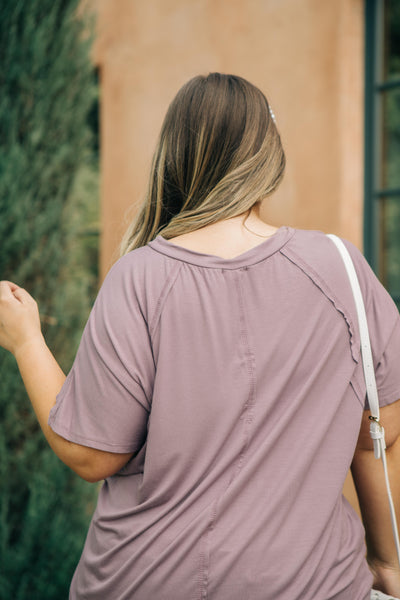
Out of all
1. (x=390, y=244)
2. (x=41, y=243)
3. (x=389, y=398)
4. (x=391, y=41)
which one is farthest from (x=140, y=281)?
(x=391, y=41)

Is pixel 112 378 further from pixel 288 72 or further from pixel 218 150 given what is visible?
pixel 288 72

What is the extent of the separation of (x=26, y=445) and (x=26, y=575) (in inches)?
26.3

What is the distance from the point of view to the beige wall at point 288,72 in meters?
3.62

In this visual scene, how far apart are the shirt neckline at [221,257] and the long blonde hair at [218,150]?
0.07 m

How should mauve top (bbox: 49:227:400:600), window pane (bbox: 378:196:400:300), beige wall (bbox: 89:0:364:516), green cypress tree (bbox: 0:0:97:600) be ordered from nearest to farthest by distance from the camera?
mauve top (bbox: 49:227:400:600) → green cypress tree (bbox: 0:0:97:600) → beige wall (bbox: 89:0:364:516) → window pane (bbox: 378:196:400:300)

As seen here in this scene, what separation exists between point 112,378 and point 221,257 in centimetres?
36

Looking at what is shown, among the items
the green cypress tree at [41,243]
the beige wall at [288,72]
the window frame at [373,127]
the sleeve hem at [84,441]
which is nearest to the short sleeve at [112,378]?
the sleeve hem at [84,441]

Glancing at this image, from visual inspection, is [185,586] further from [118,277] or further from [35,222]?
[35,222]

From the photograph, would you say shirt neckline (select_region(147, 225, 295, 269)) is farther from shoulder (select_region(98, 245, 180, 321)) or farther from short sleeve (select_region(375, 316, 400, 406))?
short sleeve (select_region(375, 316, 400, 406))

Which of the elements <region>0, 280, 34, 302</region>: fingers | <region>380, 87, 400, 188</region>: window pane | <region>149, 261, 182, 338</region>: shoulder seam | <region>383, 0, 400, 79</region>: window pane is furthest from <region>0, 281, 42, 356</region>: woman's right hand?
<region>383, 0, 400, 79</region>: window pane

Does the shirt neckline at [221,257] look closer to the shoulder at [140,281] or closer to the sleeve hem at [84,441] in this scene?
the shoulder at [140,281]

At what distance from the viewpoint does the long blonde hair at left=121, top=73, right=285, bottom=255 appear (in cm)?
143

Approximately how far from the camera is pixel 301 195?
3.80 meters

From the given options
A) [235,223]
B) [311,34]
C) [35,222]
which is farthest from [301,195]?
[235,223]
